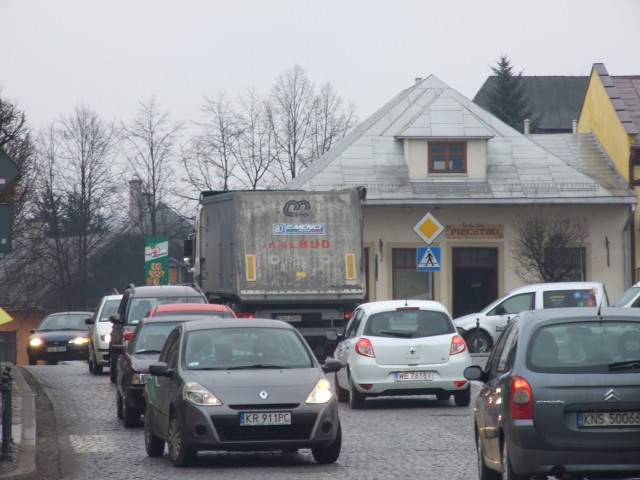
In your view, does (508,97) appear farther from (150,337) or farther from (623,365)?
(623,365)

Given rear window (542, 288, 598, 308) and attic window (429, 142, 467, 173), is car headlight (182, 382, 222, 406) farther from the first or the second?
attic window (429, 142, 467, 173)

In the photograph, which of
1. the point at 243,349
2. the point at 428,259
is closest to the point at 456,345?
the point at 243,349

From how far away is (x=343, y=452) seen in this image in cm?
1395

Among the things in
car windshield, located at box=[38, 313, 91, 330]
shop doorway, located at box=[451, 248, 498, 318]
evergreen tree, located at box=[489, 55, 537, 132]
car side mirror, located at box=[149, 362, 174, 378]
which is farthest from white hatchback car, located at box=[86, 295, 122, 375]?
evergreen tree, located at box=[489, 55, 537, 132]

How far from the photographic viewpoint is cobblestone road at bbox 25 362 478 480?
12.2 metres

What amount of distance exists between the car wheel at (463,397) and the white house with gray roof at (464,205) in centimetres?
2310

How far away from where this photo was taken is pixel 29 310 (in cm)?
7900

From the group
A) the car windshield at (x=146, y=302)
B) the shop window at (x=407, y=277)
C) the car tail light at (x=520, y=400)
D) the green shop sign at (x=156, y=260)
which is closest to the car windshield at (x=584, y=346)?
the car tail light at (x=520, y=400)

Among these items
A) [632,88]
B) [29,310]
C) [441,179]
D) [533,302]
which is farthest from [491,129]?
[29,310]

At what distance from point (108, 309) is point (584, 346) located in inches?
854

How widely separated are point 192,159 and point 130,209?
8.37 meters

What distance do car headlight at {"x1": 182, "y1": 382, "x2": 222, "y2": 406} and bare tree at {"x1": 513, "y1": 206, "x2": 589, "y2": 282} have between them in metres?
28.8

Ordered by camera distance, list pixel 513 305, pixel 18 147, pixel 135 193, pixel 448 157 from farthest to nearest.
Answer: pixel 135 193 < pixel 448 157 < pixel 18 147 < pixel 513 305

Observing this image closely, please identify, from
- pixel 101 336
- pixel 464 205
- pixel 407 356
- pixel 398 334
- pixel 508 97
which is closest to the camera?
pixel 407 356
